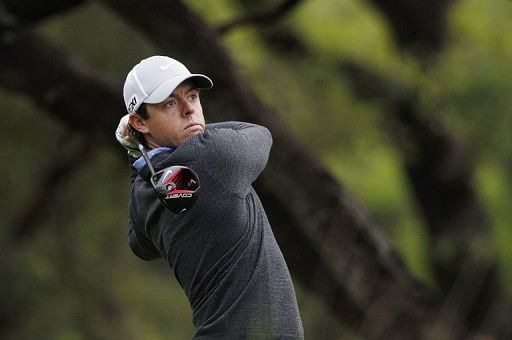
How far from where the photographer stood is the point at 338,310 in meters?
6.96

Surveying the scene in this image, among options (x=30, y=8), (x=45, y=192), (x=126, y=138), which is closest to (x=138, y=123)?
(x=126, y=138)

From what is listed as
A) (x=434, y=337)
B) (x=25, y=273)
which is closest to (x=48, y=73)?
(x=434, y=337)

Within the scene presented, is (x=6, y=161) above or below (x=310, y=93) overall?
below

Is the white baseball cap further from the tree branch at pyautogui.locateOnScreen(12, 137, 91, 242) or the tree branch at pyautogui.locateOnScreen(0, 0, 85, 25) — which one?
the tree branch at pyautogui.locateOnScreen(12, 137, 91, 242)

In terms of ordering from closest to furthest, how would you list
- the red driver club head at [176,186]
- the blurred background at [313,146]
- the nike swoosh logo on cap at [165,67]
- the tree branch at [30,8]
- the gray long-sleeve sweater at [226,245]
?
the red driver club head at [176,186], the gray long-sleeve sweater at [226,245], the nike swoosh logo on cap at [165,67], the blurred background at [313,146], the tree branch at [30,8]

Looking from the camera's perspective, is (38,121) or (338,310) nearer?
(338,310)

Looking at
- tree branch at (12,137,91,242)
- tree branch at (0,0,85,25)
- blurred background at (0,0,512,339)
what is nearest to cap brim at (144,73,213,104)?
blurred background at (0,0,512,339)

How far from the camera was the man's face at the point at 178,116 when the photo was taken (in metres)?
3.77

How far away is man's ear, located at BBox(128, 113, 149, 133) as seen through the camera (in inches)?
151

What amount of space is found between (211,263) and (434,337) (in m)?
2.48

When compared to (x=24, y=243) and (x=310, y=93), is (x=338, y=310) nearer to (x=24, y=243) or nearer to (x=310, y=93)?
(x=310, y=93)

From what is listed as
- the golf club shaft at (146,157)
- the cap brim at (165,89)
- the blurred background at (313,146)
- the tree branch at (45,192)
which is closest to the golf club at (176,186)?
the golf club shaft at (146,157)

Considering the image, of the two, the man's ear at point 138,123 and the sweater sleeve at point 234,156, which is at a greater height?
the sweater sleeve at point 234,156

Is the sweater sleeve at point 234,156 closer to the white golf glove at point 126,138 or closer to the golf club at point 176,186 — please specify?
the golf club at point 176,186
